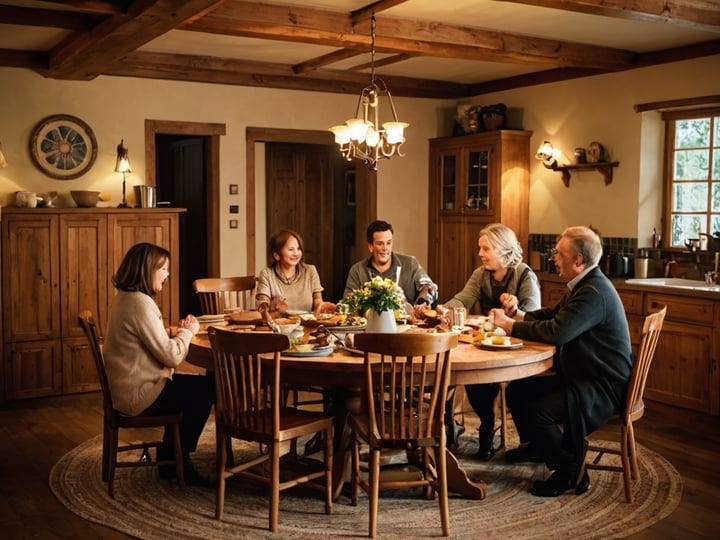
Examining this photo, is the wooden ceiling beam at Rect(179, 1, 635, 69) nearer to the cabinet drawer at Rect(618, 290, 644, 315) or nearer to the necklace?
the necklace

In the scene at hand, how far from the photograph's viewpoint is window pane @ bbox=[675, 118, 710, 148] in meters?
6.00

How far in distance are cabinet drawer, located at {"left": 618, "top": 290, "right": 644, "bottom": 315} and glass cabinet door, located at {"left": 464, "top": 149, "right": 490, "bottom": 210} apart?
1896mm

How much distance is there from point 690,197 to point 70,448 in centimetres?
461

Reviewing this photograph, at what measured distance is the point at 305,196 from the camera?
346 inches

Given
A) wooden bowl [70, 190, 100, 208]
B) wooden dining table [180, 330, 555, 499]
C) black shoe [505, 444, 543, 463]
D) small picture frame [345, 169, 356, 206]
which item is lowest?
black shoe [505, 444, 543, 463]

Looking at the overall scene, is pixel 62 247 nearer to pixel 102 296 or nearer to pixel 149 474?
pixel 102 296

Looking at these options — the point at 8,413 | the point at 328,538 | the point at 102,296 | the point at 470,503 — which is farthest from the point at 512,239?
the point at 8,413

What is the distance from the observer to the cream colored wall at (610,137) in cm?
609

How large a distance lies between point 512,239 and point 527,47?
5.98 feet

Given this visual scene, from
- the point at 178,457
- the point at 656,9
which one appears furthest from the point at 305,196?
the point at 178,457

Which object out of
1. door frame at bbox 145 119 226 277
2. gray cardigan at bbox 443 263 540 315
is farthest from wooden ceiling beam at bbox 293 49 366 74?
gray cardigan at bbox 443 263 540 315

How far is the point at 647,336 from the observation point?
364 cm

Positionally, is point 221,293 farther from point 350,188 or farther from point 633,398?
point 350,188

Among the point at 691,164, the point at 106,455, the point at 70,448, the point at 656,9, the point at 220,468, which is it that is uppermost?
the point at 656,9
